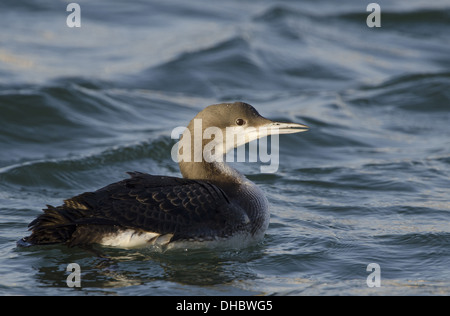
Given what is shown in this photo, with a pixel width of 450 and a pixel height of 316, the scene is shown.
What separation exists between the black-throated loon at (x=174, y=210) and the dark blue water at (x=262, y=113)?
26 cm

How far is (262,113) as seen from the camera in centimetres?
1241

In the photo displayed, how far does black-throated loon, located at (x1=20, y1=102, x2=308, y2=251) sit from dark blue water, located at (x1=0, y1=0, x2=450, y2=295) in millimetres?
263

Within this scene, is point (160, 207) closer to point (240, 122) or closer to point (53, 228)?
point (53, 228)

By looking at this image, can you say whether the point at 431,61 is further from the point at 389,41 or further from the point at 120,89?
the point at 120,89

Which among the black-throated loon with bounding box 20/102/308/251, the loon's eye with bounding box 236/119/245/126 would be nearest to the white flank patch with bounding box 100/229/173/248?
the black-throated loon with bounding box 20/102/308/251

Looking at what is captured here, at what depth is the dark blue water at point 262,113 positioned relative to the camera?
6781 millimetres

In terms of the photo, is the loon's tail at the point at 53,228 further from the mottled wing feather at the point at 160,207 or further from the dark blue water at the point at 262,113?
the dark blue water at the point at 262,113

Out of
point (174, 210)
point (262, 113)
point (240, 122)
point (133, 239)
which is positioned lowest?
point (133, 239)

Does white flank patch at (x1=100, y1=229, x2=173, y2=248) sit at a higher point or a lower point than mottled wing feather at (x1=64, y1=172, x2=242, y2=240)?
lower

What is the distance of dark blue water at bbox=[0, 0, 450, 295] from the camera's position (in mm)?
6781

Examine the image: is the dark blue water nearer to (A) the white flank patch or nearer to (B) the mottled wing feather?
(A) the white flank patch

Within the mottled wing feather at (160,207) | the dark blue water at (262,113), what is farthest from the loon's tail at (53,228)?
the dark blue water at (262,113)

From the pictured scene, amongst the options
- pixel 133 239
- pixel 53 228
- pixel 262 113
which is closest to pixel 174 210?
pixel 133 239

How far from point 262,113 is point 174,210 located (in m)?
6.02
